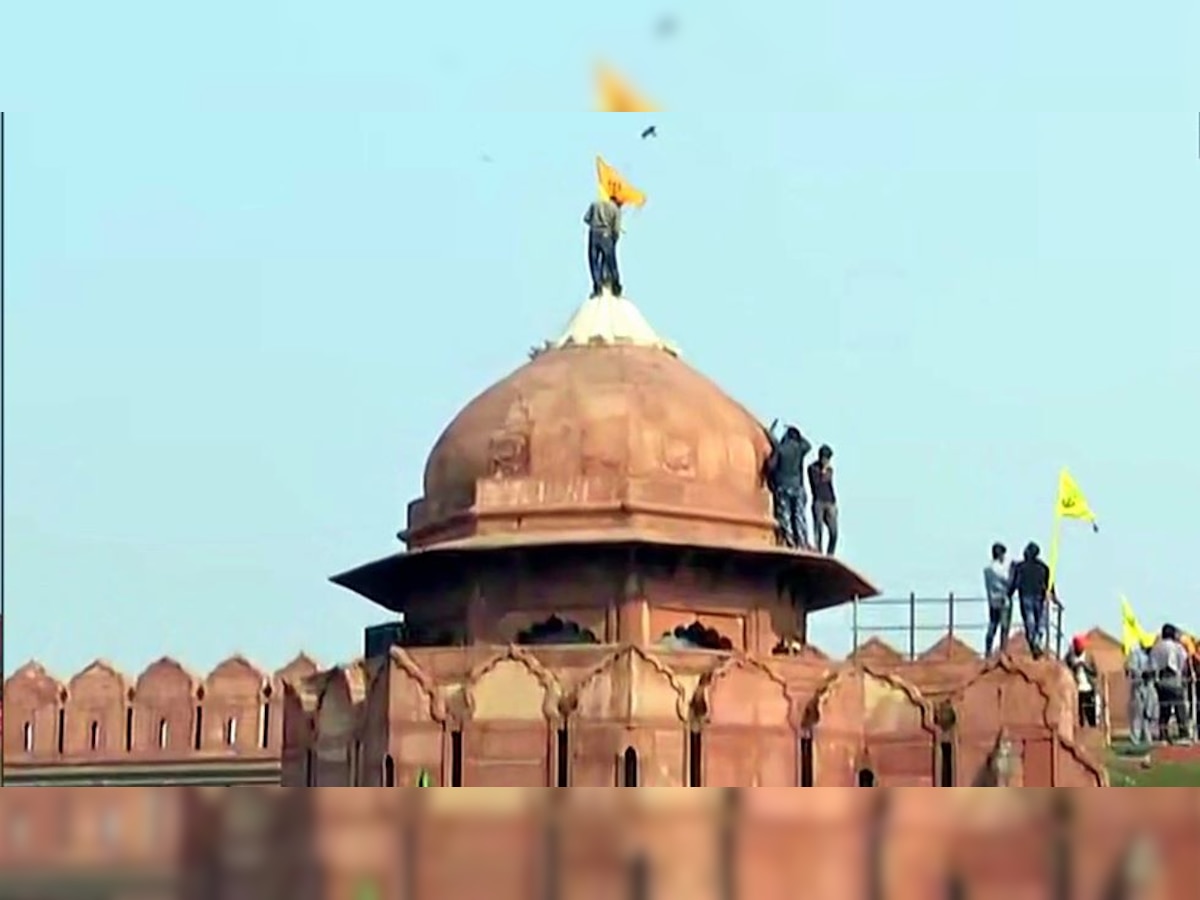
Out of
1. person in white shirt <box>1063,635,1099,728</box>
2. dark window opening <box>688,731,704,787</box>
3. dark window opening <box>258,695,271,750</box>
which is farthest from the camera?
dark window opening <box>258,695,271,750</box>

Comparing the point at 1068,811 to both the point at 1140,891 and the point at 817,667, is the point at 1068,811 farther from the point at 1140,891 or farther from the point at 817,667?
the point at 817,667

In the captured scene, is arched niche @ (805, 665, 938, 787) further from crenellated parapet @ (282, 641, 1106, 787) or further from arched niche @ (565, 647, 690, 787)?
arched niche @ (565, 647, 690, 787)

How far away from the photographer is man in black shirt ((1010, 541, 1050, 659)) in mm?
20297

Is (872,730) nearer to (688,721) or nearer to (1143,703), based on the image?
(688,721)

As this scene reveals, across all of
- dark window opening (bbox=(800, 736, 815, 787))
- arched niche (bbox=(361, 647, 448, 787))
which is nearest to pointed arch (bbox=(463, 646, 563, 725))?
arched niche (bbox=(361, 647, 448, 787))

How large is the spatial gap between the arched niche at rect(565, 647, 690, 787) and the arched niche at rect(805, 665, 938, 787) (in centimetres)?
119

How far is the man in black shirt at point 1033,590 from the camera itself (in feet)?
66.6

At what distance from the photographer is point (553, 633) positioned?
2058 centimetres

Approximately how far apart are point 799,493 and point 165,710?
8913mm

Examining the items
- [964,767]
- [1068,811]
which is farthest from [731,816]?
[964,767]

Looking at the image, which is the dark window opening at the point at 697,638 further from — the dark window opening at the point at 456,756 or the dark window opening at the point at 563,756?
the dark window opening at the point at 456,756

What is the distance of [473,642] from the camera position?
2052cm

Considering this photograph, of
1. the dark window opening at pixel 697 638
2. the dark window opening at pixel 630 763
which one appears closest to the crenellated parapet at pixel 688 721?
the dark window opening at pixel 630 763

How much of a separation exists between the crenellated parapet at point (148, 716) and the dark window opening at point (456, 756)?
766 centimetres
